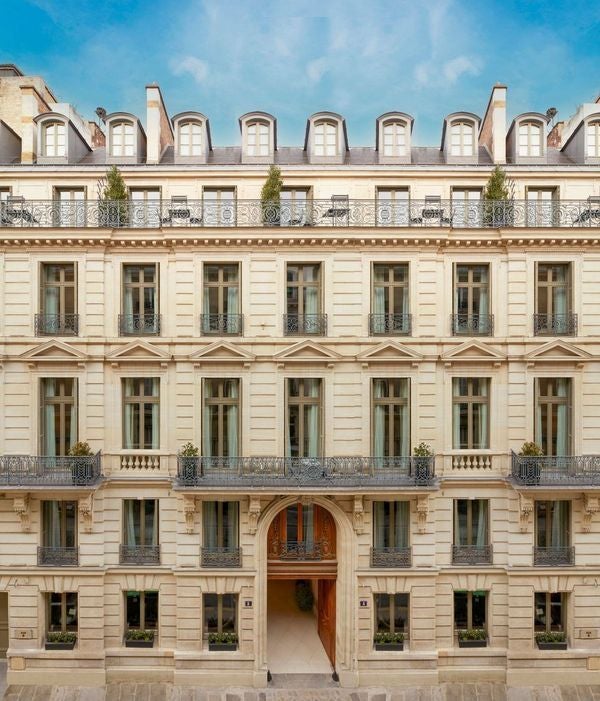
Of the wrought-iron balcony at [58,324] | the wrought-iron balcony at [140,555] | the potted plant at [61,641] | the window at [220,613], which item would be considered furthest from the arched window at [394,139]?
the potted plant at [61,641]

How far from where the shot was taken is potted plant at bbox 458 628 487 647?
1573 cm

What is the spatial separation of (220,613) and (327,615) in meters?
4.01

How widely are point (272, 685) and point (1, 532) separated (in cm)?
1048

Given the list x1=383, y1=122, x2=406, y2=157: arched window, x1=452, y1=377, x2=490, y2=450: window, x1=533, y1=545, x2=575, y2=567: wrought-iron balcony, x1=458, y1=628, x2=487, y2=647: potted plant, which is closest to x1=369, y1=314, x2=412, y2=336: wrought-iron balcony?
x1=452, y1=377, x2=490, y2=450: window

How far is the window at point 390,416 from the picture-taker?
15.9 meters

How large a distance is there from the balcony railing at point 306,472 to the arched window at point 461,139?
462 inches

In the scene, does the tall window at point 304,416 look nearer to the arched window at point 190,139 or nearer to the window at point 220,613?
the window at point 220,613

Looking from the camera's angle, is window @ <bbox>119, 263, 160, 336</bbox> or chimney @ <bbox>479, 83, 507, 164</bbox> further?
chimney @ <bbox>479, 83, 507, 164</bbox>

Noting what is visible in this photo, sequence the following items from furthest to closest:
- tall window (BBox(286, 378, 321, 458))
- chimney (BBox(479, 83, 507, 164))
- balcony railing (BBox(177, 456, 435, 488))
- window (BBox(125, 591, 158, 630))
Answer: chimney (BBox(479, 83, 507, 164))
window (BBox(125, 591, 158, 630))
tall window (BBox(286, 378, 321, 458))
balcony railing (BBox(177, 456, 435, 488))

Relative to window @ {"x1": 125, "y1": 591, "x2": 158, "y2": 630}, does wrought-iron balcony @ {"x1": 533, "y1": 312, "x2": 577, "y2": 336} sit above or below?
above

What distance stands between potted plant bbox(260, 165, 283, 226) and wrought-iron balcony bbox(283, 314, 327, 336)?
3258 mm

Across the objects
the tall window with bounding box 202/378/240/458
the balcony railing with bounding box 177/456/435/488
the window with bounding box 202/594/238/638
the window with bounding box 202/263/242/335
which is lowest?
the window with bounding box 202/594/238/638

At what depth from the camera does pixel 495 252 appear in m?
16.0

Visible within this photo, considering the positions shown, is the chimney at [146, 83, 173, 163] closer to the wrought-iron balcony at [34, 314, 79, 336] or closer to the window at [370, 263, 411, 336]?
the wrought-iron balcony at [34, 314, 79, 336]
